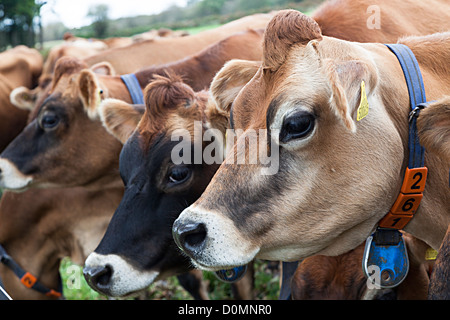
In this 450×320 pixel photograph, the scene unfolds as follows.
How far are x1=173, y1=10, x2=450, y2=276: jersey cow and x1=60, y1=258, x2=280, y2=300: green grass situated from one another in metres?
3.60

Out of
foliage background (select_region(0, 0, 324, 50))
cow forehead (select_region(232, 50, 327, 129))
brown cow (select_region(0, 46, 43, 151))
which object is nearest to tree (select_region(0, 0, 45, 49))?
foliage background (select_region(0, 0, 324, 50))

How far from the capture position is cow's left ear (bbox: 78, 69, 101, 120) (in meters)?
4.30

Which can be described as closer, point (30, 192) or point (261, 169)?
point (261, 169)

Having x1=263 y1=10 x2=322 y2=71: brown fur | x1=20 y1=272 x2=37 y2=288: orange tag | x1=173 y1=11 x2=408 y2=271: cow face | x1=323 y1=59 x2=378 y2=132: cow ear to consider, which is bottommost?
x1=20 y1=272 x2=37 y2=288: orange tag

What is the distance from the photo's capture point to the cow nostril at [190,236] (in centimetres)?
228

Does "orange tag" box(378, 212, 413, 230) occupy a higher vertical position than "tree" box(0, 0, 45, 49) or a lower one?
higher

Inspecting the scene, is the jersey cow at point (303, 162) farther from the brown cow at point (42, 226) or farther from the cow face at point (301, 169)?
the brown cow at point (42, 226)

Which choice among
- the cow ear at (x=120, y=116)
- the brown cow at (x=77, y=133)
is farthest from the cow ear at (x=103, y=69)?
the cow ear at (x=120, y=116)

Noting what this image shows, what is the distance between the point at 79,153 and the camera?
14.8 ft


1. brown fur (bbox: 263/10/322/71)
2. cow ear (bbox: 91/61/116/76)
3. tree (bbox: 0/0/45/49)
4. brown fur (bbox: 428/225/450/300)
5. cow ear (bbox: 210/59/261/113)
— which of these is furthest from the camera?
tree (bbox: 0/0/45/49)

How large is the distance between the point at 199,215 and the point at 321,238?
57 centimetres

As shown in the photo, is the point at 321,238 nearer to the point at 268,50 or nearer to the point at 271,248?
the point at 271,248

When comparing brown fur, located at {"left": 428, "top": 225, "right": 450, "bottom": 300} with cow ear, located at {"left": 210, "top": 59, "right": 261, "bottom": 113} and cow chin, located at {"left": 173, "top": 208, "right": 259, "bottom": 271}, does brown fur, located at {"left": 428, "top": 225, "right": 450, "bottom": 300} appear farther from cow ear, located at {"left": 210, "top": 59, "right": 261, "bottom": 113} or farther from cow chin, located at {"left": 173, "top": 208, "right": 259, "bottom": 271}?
cow ear, located at {"left": 210, "top": 59, "right": 261, "bottom": 113}

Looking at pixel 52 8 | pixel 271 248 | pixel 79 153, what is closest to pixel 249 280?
pixel 79 153
